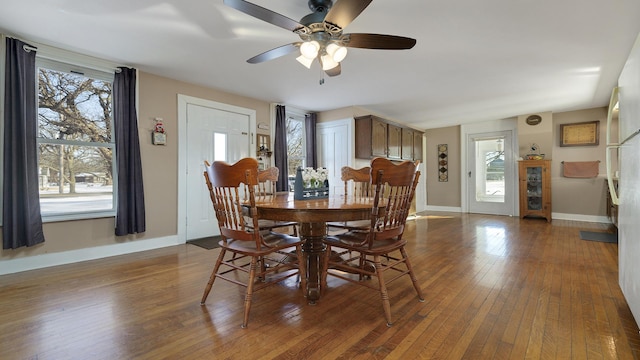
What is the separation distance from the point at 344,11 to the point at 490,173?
254 inches

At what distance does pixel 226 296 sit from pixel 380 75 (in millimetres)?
3176

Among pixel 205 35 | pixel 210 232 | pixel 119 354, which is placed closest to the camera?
pixel 119 354

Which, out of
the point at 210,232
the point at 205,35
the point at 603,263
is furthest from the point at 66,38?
the point at 603,263

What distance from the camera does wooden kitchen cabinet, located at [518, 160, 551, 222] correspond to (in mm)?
5770

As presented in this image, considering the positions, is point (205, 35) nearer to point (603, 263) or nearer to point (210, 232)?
point (210, 232)

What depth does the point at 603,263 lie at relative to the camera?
296 centimetres

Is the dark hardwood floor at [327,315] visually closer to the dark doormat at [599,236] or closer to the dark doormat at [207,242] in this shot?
the dark doormat at [207,242]

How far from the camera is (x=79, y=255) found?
3.20 m

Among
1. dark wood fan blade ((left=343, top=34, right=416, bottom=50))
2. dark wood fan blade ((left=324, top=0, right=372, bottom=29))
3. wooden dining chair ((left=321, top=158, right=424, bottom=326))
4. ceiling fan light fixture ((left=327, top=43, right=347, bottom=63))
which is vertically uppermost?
dark wood fan blade ((left=324, top=0, right=372, bottom=29))

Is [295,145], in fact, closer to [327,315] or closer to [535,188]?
[327,315]

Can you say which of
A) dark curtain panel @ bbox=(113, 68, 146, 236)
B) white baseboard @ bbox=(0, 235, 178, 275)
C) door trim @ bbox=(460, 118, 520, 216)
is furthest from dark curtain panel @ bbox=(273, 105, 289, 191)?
door trim @ bbox=(460, 118, 520, 216)

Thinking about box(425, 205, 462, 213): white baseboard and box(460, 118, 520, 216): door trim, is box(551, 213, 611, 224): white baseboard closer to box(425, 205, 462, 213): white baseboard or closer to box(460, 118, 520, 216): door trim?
box(460, 118, 520, 216): door trim

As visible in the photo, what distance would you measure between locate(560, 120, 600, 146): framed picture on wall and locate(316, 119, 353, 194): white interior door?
14.6 feet

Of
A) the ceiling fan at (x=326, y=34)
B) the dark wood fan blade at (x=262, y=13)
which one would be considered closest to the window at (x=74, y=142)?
the ceiling fan at (x=326, y=34)
